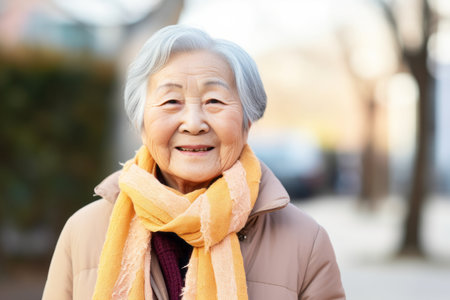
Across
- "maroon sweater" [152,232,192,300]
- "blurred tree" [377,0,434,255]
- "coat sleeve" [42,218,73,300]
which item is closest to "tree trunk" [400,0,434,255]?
"blurred tree" [377,0,434,255]

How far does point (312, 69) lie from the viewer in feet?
103

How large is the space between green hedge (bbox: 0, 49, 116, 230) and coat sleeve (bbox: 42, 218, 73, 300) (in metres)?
4.72

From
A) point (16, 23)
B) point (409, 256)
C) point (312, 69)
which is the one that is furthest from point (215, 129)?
point (312, 69)

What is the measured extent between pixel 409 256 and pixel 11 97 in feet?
19.8

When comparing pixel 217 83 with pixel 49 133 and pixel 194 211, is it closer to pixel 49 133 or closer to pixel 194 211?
pixel 194 211

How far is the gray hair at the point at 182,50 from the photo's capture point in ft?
6.82

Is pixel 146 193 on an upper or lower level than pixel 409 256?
upper

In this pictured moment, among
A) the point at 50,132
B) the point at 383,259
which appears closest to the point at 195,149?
the point at 50,132

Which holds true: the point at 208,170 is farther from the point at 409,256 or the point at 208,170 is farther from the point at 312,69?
the point at 312,69

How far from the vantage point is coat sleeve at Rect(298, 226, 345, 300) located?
7.10 ft

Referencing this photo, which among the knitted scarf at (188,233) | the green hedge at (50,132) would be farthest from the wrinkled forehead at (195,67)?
the green hedge at (50,132)

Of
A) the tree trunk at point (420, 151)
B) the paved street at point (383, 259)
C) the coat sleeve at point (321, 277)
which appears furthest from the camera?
the tree trunk at point (420, 151)

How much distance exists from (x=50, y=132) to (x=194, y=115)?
5084 millimetres

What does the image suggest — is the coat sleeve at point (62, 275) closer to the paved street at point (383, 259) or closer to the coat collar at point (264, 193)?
the coat collar at point (264, 193)
